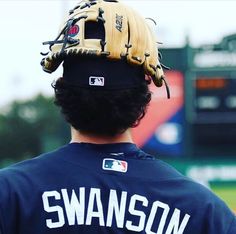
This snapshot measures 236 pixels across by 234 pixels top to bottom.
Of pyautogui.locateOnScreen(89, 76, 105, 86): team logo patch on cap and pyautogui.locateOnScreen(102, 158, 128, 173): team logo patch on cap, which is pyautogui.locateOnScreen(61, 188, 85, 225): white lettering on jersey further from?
pyautogui.locateOnScreen(89, 76, 105, 86): team logo patch on cap

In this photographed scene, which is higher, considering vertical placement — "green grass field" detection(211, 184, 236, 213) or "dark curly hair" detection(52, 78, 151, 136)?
"dark curly hair" detection(52, 78, 151, 136)

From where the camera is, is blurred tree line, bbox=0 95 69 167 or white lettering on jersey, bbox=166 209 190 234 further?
blurred tree line, bbox=0 95 69 167

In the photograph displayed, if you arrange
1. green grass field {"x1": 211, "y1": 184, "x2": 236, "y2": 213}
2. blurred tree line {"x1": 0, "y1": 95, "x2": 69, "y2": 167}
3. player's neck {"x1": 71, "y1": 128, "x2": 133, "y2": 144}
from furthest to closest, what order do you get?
blurred tree line {"x1": 0, "y1": 95, "x2": 69, "y2": 167} < green grass field {"x1": 211, "y1": 184, "x2": 236, "y2": 213} < player's neck {"x1": 71, "y1": 128, "x2": 133, "y2": 144}

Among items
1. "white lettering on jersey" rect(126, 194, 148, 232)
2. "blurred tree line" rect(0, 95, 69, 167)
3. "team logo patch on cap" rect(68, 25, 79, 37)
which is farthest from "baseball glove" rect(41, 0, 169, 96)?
"blurred tree line" rect(0, 95, 69, 167)

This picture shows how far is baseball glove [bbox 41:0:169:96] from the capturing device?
2.12 m

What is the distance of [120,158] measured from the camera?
213cm

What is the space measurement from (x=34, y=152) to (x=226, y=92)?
3180 cm

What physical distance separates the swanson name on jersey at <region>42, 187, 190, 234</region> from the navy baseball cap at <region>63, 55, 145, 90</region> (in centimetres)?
25

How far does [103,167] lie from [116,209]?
0.11m

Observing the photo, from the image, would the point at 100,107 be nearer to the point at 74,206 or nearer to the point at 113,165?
the point at 113,165

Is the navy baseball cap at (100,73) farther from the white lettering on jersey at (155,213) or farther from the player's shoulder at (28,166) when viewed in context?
the white lettering on jersey at (155,213)

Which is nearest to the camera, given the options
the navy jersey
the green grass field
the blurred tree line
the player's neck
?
the navy jersey

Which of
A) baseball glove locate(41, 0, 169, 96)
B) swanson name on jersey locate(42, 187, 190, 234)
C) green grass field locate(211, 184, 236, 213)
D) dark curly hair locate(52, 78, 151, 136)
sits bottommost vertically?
green grass field locate(211, 184, 236, 213)

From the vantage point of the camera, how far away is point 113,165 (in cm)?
211
